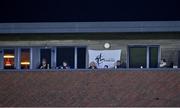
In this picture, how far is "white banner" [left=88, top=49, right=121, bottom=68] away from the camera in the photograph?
2548cm

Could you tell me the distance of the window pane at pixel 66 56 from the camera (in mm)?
26312

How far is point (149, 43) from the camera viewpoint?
84.2 feet

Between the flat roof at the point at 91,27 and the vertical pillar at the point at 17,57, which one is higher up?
the flat roof at the point at 91,27

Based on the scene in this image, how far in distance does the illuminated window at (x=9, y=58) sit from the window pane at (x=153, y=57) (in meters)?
7.68

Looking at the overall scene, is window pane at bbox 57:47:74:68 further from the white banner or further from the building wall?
the white banner

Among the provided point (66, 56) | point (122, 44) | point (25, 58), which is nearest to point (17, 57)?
point (25, 58)

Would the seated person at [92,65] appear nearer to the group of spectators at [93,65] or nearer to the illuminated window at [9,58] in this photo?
the group of spectators at [93,65]

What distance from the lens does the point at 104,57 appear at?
25547 mm

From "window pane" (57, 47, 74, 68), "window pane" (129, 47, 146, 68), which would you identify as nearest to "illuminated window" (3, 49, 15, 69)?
"window pane" (57, 47, 74, 68)

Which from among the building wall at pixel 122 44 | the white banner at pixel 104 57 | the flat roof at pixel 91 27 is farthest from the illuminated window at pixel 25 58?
the white banner at pixel 104 57

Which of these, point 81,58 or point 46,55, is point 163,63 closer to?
point 81,58

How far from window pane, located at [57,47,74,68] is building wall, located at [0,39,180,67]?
39cm
